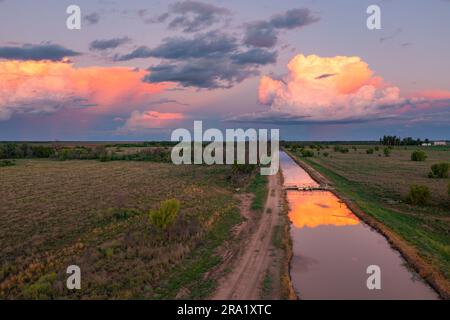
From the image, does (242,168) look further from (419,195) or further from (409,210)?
(409,210)

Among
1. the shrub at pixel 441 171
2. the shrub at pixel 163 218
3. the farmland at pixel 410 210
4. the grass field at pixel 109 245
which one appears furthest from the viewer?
the shrub at pixel 441 171

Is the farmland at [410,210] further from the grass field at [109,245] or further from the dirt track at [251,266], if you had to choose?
the grass field at [109,245]

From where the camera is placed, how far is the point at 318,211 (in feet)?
78.9

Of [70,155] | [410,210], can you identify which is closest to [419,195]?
[410,210]

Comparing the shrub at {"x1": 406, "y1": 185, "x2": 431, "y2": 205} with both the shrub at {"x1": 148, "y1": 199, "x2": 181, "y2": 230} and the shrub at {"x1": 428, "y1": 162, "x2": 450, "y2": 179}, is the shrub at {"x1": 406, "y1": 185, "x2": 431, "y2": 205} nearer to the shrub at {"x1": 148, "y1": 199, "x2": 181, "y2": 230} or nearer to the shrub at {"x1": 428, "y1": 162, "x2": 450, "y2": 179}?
the shrub at {"x1": 428, "y1": 162, "x2": 450, "y2": 179}

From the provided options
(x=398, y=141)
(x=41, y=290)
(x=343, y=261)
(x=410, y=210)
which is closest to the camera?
(x=41, y=290)

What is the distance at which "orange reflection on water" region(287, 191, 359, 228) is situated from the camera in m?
21.0

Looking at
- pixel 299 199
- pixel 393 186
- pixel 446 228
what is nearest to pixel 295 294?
pixel 446 228

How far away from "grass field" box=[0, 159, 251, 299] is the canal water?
12.0 feet

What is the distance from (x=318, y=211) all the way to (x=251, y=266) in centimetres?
1239

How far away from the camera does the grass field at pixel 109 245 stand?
11.2 meters

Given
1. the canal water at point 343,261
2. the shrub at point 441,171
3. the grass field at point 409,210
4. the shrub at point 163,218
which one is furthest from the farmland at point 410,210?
the shrub at point 163,218
